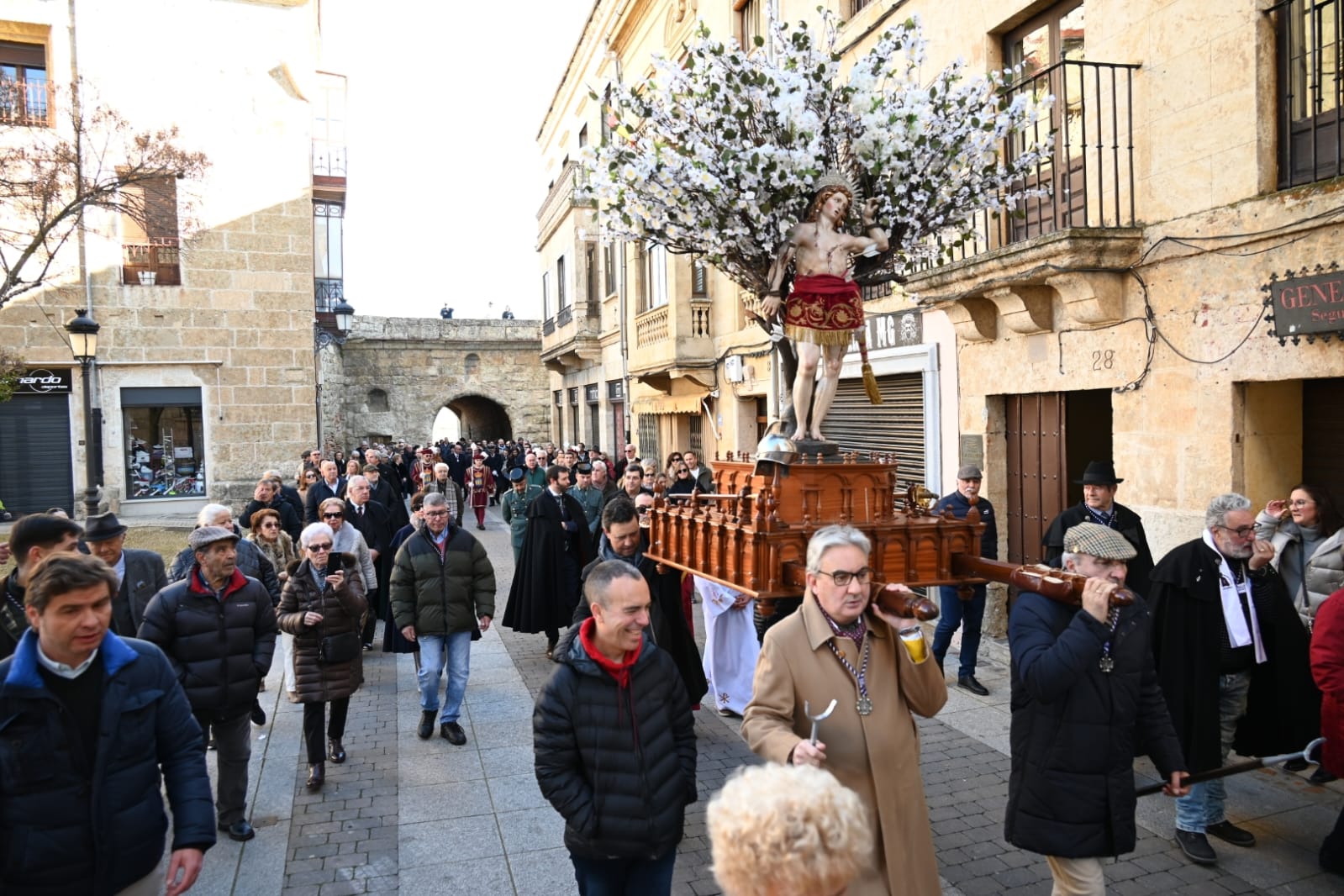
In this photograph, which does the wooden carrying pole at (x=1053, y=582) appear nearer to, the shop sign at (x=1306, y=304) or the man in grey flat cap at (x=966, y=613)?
the shop sign at (x=1306, y=304)

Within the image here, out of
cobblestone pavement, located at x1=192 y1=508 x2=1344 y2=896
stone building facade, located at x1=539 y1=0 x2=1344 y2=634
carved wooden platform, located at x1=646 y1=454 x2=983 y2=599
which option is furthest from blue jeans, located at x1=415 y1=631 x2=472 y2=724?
stone building facade, located at x1=539 y1=0 x2=1344 y2=634

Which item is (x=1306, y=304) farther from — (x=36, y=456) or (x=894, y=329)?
(x=36, y=456)

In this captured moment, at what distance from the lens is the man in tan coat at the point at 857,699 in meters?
3.00

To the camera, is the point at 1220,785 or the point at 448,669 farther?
the point at 448,669

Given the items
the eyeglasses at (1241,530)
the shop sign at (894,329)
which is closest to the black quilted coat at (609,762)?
the eyeglasses at (1241,530)

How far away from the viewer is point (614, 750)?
3.28m

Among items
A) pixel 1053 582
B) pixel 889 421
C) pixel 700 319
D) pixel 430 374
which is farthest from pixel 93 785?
pixel 430 374

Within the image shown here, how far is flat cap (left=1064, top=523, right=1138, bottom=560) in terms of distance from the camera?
3.47 metres

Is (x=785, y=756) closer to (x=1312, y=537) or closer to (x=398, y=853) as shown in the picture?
(x=398, y=853)

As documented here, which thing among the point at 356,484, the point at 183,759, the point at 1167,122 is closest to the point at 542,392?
the point at 356,484

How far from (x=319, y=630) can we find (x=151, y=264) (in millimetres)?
15764

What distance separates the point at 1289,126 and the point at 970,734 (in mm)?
4905

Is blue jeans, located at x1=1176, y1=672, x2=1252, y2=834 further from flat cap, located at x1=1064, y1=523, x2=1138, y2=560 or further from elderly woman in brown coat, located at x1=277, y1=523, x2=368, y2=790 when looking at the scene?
elderly woman in brown coat, located at x1=277, y1=523, x2=368, y2=790

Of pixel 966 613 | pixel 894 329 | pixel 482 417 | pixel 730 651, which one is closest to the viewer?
pixel 730 651
